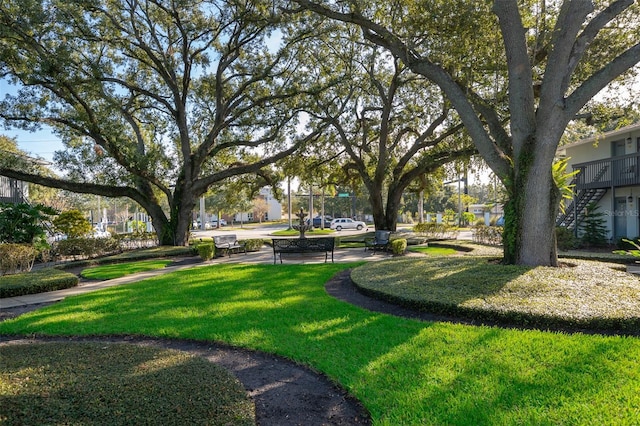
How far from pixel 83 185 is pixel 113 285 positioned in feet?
38.5

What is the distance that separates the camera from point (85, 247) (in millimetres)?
17047

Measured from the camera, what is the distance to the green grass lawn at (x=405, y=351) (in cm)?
317

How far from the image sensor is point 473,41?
32.1ft

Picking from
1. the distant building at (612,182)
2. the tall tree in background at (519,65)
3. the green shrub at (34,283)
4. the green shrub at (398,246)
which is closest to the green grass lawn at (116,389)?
the green shrub at (34,283)

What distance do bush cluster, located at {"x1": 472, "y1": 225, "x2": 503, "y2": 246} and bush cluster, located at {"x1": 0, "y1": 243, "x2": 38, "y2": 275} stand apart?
18817 millimetres

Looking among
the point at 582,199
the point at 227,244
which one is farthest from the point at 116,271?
the point at 582,199

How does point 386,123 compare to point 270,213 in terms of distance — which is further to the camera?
point 270,213

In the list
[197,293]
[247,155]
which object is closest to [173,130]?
[247,155]

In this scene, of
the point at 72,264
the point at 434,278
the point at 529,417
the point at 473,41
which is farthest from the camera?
the point at 72,264

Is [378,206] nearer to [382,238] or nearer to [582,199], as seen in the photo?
[382,238]

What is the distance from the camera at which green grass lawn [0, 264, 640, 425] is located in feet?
Result: 10.4

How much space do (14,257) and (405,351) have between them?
12124 millimetres

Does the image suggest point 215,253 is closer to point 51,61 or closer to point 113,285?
point 113,285

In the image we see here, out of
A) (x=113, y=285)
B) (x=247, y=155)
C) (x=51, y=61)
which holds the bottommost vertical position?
(x=113, y=285)
